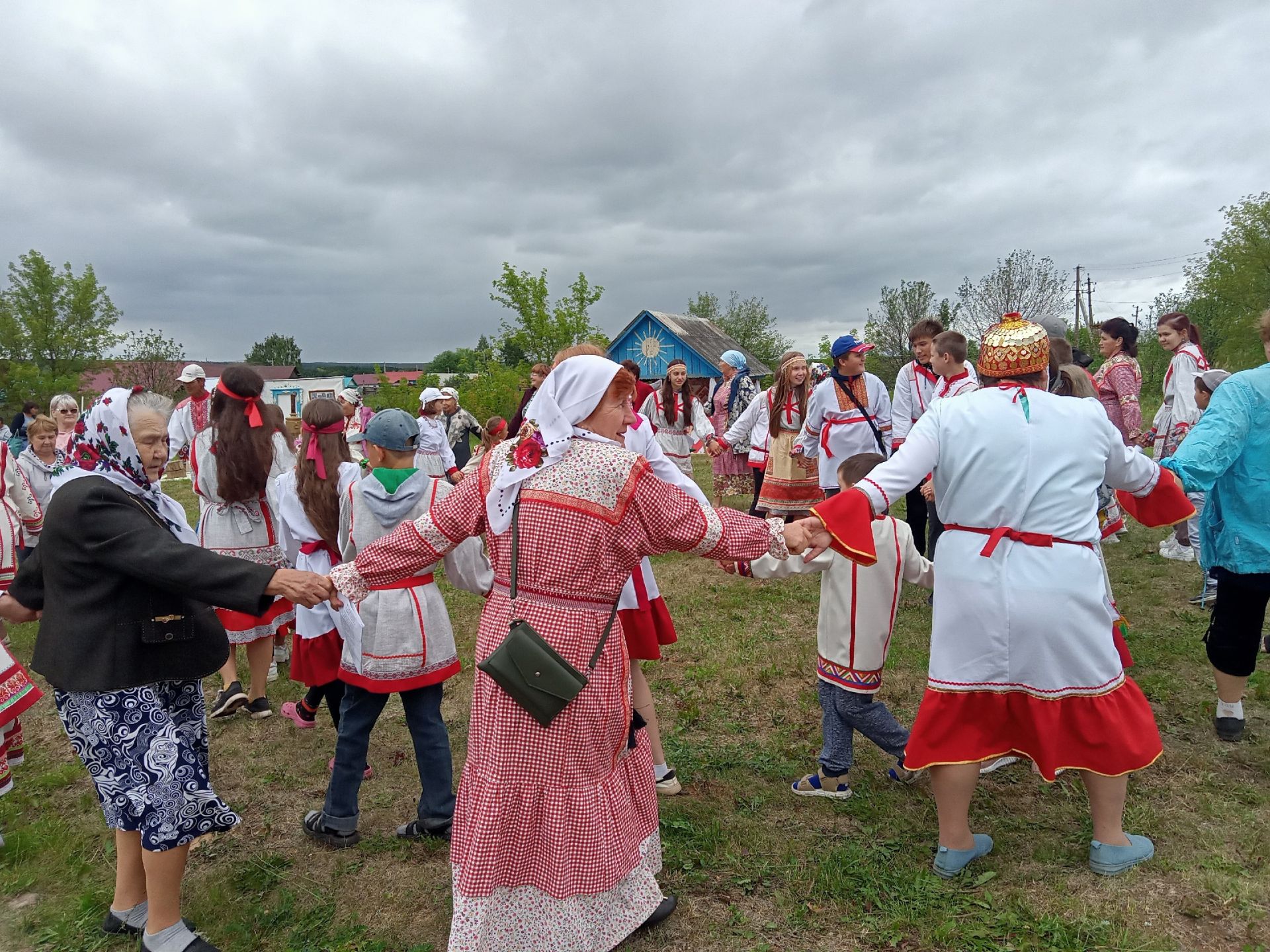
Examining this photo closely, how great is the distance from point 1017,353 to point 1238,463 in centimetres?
175

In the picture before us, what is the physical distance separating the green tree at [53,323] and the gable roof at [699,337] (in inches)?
1080

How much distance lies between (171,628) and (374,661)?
867mm

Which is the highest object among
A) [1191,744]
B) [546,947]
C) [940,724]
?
[940,724]

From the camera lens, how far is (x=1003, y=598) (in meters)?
2.76

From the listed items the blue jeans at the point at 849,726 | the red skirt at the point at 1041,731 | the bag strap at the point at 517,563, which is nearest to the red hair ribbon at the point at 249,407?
the bag strap at the point at 517,563

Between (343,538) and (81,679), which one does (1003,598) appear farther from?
(81,679)

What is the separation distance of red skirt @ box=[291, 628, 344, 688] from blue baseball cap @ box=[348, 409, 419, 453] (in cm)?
105

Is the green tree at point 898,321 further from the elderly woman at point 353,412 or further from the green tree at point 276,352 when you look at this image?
the green tree at point 276,352

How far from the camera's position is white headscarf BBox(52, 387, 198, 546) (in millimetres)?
2629

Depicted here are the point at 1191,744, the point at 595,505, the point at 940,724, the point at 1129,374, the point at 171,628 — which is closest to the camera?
the point at 595,505

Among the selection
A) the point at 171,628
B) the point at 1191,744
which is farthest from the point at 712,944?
the point at 1191,744

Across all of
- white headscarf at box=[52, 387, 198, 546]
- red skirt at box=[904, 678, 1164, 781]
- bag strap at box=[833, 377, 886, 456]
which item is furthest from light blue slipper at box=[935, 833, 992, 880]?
bag strap at box=[833, 377, 886, 456]

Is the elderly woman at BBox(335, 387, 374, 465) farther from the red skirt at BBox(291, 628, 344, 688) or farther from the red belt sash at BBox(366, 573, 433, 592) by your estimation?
the red belt sash at BBox(366, 573, 433, 592)

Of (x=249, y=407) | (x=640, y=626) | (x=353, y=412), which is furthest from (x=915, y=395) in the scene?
(x=353, y=412)
